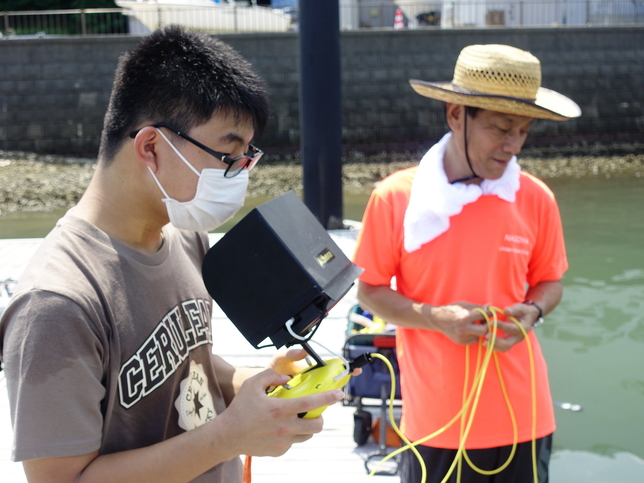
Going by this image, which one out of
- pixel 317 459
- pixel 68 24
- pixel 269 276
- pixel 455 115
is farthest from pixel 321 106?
pixel 68 24

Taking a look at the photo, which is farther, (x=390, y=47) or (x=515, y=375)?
(x=390, y=47)

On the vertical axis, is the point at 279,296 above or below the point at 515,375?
above

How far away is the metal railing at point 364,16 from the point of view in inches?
760

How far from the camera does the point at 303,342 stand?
53.3 inches

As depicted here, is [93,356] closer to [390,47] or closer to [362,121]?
[362,121]

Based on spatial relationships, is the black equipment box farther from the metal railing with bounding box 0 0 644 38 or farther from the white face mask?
the metal railing with bounding box 0 0 644 38

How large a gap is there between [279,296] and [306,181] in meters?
5.84

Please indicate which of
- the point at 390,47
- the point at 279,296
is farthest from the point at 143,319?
the point at 390,47

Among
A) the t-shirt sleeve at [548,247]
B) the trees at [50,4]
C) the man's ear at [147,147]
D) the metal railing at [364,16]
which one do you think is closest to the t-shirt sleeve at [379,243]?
the t-shirt sleeve at [548,247]

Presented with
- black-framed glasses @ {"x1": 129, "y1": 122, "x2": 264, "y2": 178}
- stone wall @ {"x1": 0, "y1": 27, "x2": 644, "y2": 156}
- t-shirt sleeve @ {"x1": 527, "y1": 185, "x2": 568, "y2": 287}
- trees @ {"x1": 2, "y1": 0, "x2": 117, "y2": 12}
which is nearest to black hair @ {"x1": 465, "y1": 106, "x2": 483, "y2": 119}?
t-shirt sleeve @ {"x1": 527, "y1": 185, "x2": 568, "y2": 287}

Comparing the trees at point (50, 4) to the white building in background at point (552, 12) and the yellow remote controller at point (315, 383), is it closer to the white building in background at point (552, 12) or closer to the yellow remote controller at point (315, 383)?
the white building in background at point (552, 12)

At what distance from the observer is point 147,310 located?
4.32 ft

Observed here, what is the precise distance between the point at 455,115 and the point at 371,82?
16.2m

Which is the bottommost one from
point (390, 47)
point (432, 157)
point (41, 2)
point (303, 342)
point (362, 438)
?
point (362, 438)
